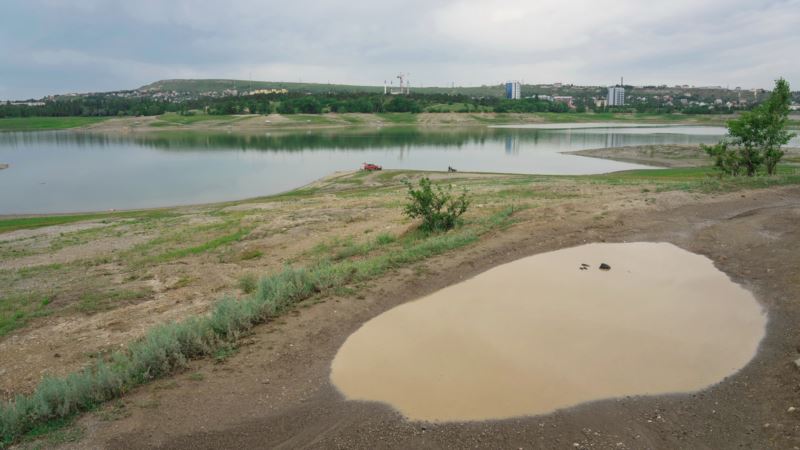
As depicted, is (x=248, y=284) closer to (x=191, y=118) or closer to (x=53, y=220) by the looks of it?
(x=53, y=220)

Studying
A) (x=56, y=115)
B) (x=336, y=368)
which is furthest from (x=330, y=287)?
(x=56, y=115)

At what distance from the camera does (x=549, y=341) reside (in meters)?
8.42

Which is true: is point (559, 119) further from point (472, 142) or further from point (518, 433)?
point (518, 433)

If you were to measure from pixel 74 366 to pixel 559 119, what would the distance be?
16538 centimetres

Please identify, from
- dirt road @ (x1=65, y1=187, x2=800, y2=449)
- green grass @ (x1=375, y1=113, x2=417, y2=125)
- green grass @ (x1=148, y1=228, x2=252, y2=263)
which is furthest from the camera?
green grass @ (x1=375, y1=113, x2=417, y2=125)

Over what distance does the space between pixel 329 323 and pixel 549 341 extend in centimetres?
366

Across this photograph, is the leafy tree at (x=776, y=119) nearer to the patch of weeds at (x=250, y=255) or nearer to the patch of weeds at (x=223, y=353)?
the patch of weeds at (x=250, y=255)

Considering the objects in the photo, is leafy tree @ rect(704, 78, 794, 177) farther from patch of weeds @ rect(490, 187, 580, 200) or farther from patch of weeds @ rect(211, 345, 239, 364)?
patch of weeds @ rect(211, 345, 239, 364)

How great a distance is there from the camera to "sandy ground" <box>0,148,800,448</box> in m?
6.04

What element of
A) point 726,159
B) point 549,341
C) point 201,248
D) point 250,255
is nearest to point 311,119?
point 726,159

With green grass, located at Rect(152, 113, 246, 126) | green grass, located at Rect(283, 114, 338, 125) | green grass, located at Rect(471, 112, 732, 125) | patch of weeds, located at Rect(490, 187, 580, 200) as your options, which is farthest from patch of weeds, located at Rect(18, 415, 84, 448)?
green grass, located at Rect(471, 112, 732, 125)

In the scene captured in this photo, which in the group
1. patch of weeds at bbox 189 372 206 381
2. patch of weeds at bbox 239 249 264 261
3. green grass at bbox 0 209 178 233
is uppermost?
patch of weeds at bbox 189 372 206 381

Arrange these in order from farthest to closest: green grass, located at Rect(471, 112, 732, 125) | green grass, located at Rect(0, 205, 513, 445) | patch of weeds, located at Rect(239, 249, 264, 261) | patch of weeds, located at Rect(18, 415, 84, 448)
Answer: green grass, located at Rect(471, 112, 732, 125) < patch of weeds, located at Rect(239, 249, 264, 261) < green grass, located at Rect(0, 205, 513, 445) < patch of weeds, located at Rect(18, 415, 84, 448)

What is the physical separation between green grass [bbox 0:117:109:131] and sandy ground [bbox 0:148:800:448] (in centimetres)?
14783
